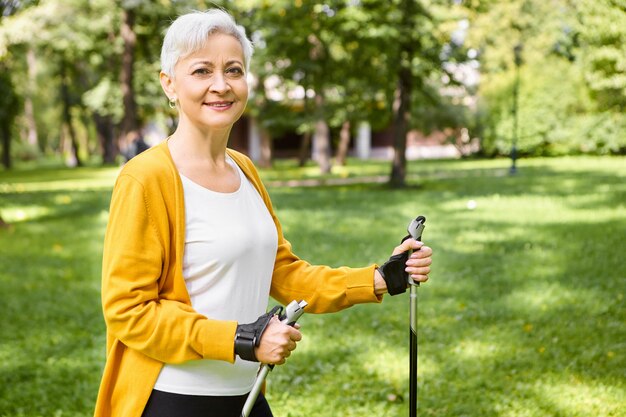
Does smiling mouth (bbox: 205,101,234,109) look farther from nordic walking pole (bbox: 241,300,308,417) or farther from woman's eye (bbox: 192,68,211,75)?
nordic walking pole (bbox: 241,300,308,417)

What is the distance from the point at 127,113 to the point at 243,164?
23.5m

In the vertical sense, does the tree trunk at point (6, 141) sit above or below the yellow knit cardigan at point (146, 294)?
below

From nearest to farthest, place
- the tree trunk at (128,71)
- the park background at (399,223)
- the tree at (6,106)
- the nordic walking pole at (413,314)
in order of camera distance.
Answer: the nordic walking pole at (413,314) → the park background at (399,223) → the tree trunk at (128,71) → the tree at (6,106)

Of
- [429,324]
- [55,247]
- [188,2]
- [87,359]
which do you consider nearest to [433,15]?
[188,2]

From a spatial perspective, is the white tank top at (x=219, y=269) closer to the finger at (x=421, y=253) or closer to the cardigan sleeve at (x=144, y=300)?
the cardigan sleeve at (x=144, y=300)

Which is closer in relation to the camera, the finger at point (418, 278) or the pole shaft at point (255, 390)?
the pole shaft at point (255, 390)

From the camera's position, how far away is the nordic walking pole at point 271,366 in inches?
82.0

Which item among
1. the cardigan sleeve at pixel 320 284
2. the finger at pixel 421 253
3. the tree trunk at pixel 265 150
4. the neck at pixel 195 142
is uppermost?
the neck at pixel 195 142

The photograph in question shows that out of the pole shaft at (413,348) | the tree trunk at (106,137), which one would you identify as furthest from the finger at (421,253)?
the tree trunk at (106,137)

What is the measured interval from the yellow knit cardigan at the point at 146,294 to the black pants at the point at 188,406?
0.13 ft

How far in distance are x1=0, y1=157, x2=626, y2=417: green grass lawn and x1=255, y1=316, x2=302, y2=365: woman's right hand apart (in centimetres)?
286

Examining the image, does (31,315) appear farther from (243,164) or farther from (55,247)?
(243,164)

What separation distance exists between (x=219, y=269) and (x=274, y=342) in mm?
314

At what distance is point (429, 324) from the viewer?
6617 mm
